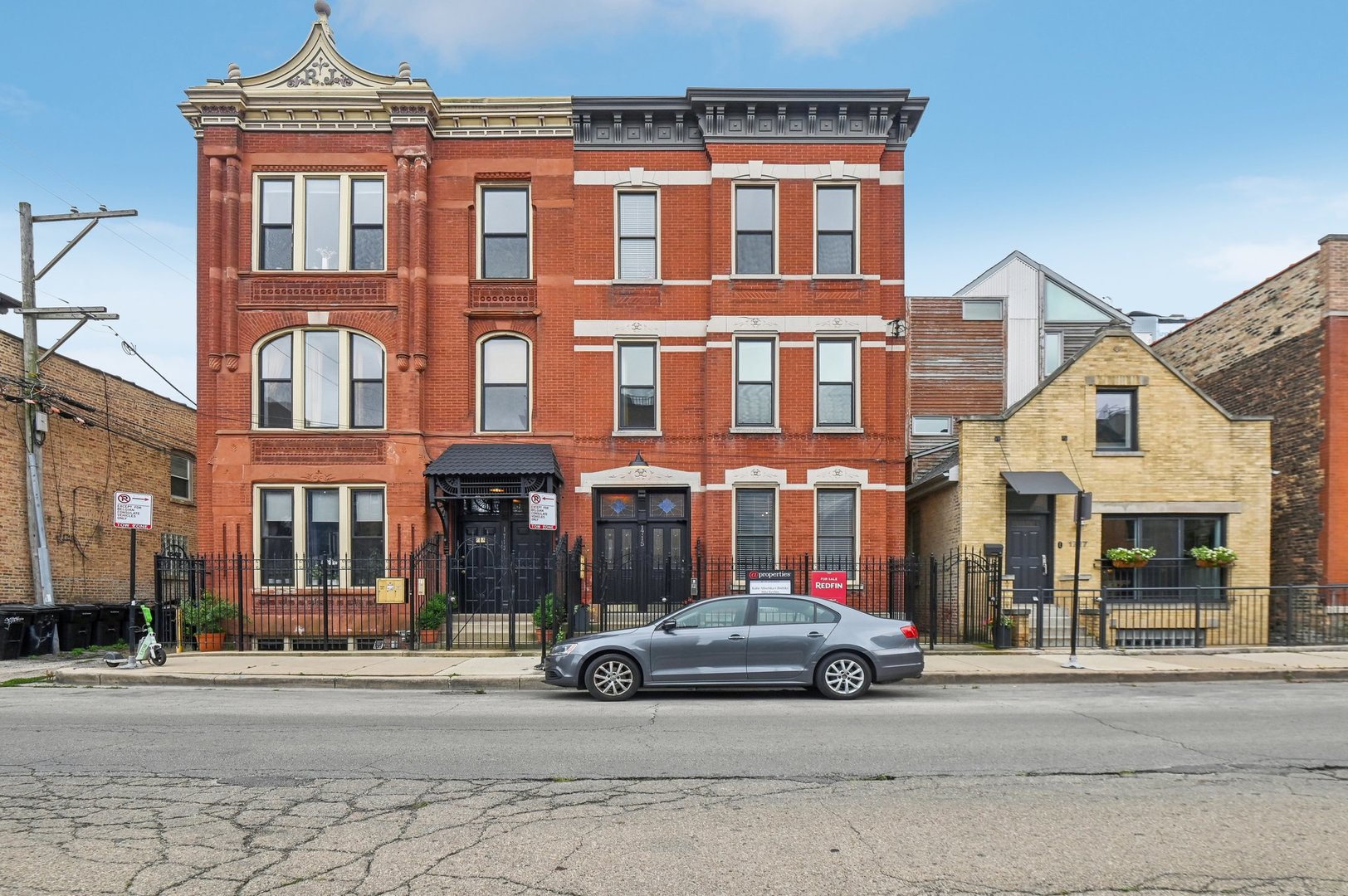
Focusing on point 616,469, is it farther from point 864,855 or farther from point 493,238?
point 864,855

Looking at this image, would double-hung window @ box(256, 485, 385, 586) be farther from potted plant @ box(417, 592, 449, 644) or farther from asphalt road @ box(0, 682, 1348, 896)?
asphalt road @ box(0, 682, 1348, 896)

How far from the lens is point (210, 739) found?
973cm

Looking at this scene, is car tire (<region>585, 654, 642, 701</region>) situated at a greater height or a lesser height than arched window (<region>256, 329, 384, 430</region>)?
lesser

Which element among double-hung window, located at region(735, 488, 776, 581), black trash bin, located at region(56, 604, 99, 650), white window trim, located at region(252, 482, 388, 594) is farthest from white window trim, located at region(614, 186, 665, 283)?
black trash bin, located at region(56, 604, 99, 650)

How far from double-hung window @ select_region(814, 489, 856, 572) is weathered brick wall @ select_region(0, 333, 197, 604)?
16.7 metres

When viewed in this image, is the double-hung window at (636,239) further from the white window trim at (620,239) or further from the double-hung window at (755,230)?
the double-hung window at (755,230)

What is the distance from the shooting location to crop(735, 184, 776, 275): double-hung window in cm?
2186

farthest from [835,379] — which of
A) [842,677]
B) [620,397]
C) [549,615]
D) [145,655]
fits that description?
[145,655]

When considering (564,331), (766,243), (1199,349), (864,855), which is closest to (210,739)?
(864,855)

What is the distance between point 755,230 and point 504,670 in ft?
37.0

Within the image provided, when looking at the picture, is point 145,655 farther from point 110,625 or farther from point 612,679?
point 612,679

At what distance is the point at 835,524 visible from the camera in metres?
21.6

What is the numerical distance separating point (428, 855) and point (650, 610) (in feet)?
50.0

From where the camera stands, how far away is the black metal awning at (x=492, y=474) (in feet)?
67.2
